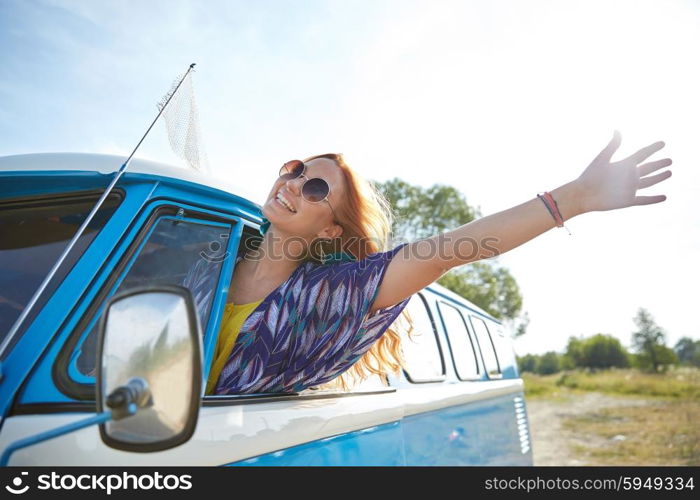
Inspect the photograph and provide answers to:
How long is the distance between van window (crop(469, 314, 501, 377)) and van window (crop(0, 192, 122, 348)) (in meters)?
4.57

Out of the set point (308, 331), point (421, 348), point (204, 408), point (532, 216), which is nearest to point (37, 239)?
point (204, 408)

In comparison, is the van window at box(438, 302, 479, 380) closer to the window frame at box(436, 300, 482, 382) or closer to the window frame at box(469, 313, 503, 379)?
the window frame at box(436, 300, 482, 382)

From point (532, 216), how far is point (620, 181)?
0.31m

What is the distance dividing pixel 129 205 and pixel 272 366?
0.80 meters

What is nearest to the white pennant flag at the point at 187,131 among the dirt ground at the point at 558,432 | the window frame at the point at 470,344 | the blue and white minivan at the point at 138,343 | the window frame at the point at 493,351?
the blue and white minivan at the point at 138,343

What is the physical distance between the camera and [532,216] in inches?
74.5

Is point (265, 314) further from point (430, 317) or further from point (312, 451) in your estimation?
point (430, 317)

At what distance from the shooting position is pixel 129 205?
1.90 m

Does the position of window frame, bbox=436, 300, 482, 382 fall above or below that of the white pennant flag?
below

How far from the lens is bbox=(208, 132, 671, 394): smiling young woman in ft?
6.20

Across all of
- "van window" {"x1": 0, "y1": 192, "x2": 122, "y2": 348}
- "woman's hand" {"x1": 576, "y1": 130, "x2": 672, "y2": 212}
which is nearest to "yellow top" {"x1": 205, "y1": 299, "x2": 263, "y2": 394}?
"van window" {"x1": 0, "y1": 192, "x2": 122, "y2": 348}

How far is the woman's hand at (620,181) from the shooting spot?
6.00 ft

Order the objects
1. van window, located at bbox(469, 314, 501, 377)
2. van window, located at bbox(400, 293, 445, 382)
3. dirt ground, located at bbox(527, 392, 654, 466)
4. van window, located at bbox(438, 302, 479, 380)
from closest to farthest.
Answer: van window, located at bbox(400, 293, 445, 382) → van window, located at bbox(438, 302, 479, 380) → van window, located at bbox(469, 314, 501, 377) → dirt ground, located at bbox(527, 392, 654, 466)
